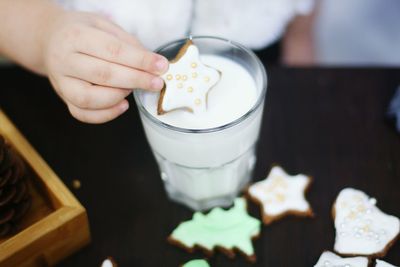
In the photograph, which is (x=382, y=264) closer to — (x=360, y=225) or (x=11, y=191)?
(x=360, y=225)

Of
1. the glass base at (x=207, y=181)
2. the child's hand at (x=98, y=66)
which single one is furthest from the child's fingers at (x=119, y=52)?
the glass base at (x=207, y=181)

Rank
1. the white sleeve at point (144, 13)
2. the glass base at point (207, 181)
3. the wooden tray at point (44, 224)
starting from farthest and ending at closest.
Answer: the white sleeve at point (144, 13)
the glass base at point (207, 181)
the wooden tray at point (44, 224)

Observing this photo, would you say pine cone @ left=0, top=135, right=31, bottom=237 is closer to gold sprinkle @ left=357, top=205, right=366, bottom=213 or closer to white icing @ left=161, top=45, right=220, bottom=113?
white icing @ left=161, top=45, right=220, bottom=113

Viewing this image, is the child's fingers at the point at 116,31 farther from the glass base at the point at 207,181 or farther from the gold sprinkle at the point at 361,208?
the gold sprinkle at the point at 361,208

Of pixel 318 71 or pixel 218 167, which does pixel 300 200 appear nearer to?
pixel 218 167

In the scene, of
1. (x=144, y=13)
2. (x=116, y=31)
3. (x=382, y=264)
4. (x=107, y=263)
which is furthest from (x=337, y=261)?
(x=144, y=13)

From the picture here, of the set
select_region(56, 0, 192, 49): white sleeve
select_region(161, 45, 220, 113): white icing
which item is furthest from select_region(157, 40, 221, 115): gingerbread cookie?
select_region(56, 0, 192, 49): white sleeve

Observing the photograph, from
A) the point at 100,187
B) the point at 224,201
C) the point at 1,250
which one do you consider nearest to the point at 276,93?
the point at 224,201
